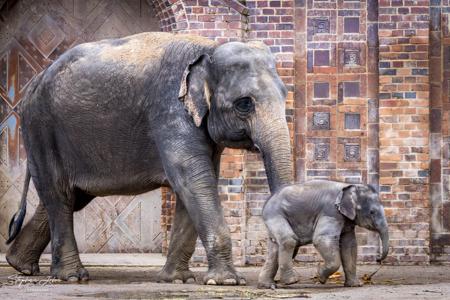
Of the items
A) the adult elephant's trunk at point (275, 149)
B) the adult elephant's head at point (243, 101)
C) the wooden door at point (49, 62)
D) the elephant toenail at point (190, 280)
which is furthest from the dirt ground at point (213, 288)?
the wooden door at point (49, 62)

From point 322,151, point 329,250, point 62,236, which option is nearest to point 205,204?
point 329,250

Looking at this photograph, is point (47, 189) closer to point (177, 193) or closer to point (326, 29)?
point (177, 193)

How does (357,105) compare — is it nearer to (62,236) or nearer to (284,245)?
(62,236)

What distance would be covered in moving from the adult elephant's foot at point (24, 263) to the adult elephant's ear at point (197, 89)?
2.58m

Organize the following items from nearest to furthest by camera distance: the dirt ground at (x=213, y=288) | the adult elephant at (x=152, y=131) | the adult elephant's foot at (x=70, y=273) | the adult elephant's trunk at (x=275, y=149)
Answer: the dirt ground at (x=213, y=288) < the adult elephant's trunk at (x=275, y=149) < the adult elephant at (x=152, y=131) < the adult elephant's foot at (x=70, y=273)

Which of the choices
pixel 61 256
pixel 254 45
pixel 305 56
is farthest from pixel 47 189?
pixel 305 56

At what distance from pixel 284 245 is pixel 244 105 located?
1202 millimetres

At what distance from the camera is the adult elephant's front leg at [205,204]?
40.4 ft

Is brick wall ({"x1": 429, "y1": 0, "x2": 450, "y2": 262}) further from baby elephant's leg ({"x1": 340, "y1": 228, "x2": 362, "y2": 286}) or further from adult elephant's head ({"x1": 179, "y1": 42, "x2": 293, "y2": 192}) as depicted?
baby elephant's leg ({"x1": 340, "y1": 228, "x2": 362, "y2": 286})

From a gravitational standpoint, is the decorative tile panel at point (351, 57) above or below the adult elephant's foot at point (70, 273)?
above

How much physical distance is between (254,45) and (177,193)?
136 cm

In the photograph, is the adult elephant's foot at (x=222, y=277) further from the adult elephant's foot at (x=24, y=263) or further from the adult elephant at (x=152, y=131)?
the adult elephant's foot at (x=24, y=263)

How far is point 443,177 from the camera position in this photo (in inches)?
621

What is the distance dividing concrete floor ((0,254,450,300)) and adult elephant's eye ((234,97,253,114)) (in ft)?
4.58
